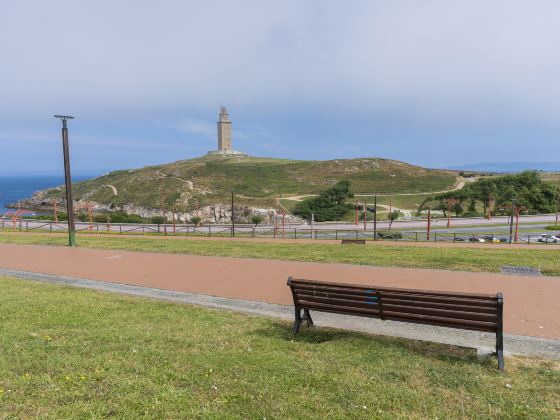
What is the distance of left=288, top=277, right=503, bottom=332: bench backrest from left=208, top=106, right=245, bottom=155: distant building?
154 meters

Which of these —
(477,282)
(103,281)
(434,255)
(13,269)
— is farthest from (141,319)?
(434,255)

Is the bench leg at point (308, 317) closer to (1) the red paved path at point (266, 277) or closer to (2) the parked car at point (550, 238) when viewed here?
(1) the red paved path at point (266, 277)

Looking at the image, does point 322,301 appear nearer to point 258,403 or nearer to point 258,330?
point 258,330

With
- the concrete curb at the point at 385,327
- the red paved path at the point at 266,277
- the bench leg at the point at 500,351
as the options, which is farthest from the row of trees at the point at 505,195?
the bench leg at the point at 500,351

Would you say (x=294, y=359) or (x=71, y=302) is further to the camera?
(x=71, y=302)

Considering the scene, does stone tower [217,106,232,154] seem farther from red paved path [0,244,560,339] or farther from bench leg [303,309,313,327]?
bench leg [303,309,313,327]

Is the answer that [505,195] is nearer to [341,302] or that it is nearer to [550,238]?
[550,238]

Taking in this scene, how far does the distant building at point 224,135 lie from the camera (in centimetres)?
15725

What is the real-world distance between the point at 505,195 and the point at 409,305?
273 ft

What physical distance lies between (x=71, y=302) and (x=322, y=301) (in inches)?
196

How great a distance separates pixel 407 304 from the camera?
5.61 m

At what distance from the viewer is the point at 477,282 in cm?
997

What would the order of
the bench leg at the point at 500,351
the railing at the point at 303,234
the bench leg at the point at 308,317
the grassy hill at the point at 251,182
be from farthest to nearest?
the grassy hill at the point at 251,182, the railing at the point at 303,234, the bench leg at the point at 308,317, the bench leg at the point at 500,351

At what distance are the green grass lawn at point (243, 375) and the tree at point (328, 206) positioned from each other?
227 ft
